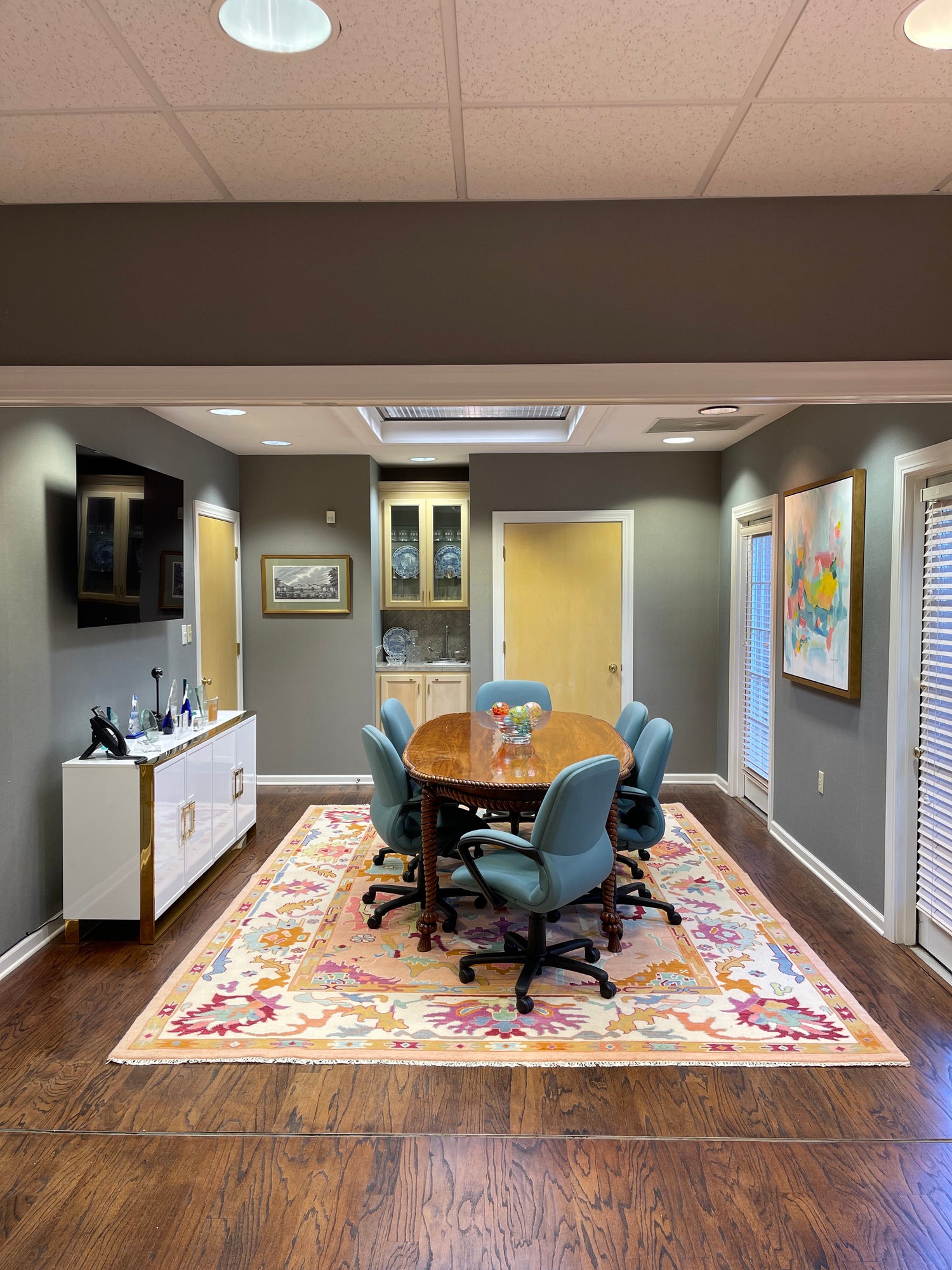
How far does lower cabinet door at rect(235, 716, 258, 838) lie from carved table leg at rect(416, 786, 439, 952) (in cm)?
157

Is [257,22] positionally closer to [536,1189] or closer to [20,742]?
[536,1189]

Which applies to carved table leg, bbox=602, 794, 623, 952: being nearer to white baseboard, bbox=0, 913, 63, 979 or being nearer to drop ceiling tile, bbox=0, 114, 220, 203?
white baseboard, bbox=0, 913, 63, 979

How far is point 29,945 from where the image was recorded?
3.21 meters

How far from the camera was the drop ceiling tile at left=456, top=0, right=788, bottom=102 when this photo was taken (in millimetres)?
1301

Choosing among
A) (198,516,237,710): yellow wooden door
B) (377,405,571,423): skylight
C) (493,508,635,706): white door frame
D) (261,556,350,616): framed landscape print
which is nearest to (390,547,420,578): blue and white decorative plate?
(261,556,350,616): framed landscape print

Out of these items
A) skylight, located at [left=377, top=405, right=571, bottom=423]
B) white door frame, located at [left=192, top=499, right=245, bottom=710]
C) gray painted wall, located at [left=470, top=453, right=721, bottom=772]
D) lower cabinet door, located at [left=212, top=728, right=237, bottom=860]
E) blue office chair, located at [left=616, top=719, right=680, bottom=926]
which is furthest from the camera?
gray painted wall, located at [left=470, top=453, right=721, bottom=772]

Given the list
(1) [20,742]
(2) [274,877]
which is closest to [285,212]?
(1) [20,742]

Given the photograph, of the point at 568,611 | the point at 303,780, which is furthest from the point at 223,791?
the point at 568,611

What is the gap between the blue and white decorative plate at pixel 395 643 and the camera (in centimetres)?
638

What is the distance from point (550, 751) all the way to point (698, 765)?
2707 millimetres

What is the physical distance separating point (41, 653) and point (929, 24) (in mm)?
3434

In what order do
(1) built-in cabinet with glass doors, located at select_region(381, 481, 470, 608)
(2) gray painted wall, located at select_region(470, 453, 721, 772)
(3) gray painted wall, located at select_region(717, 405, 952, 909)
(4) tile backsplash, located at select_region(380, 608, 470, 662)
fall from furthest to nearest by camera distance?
(4) tile backsplash, located at select_region(380, 608, 470, 662), (1) built-in cabinet with glass doors, located at select_region(381, 481, 470, 608), (2) gray painted wall, located at select_region(470, 453, 721, 772), (3) gray painted wall, located at select_region(717, 405, 952, 909)

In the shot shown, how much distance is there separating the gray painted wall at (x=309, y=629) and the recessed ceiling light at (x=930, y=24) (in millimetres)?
4778

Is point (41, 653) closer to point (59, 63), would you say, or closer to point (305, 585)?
point (59, 63)
